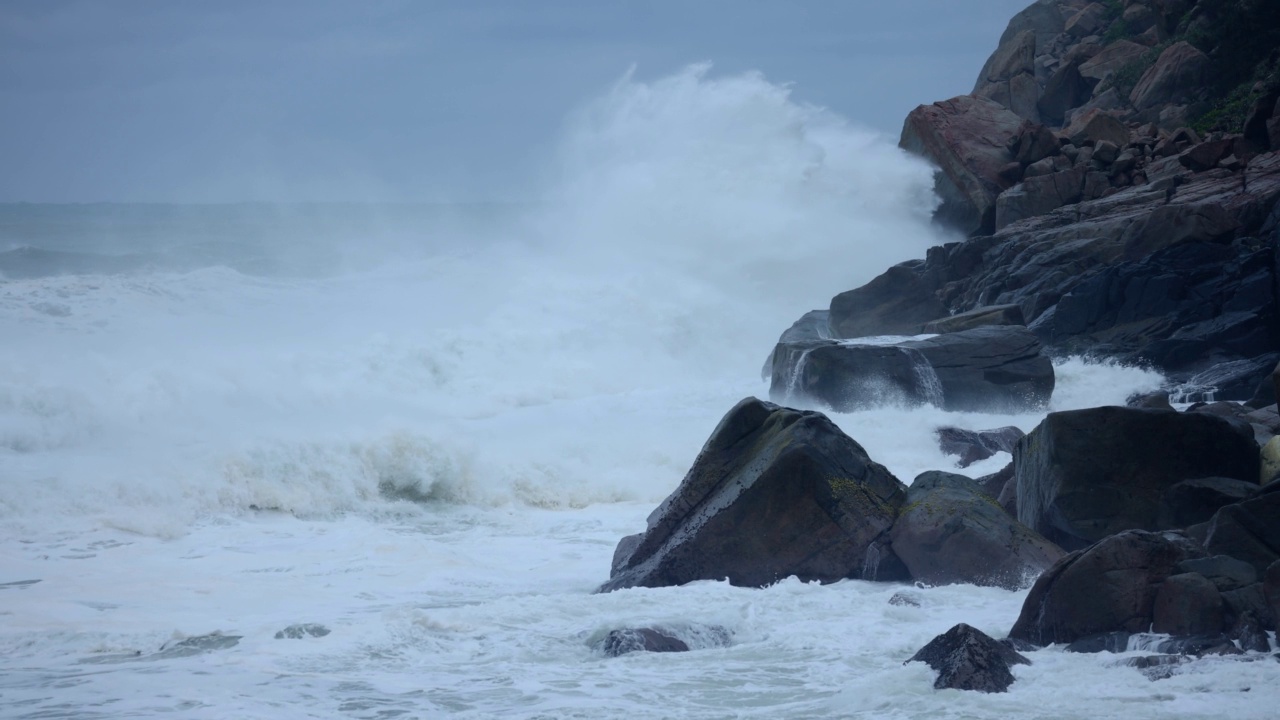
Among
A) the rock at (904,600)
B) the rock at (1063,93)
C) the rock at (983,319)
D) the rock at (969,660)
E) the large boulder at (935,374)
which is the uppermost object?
the rock at (1063,93)

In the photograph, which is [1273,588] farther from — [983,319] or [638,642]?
[983,319]

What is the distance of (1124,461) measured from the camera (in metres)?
7.99

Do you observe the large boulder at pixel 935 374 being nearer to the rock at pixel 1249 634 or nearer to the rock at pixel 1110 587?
the rock at pixel 1110 587

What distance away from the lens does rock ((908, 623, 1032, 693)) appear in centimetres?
574

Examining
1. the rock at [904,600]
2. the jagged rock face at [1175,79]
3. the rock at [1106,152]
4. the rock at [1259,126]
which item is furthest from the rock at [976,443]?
the jagged rock face at [1175,79]

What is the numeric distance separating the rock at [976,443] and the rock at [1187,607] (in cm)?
751

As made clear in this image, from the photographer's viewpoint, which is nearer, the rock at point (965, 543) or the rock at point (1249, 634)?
the rock at point (1249, 634)

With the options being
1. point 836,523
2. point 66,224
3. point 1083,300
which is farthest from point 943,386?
point 66,224

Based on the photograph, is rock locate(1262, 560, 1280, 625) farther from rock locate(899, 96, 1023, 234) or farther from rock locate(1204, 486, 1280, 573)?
rock locate(899, 96, 1023, 234)

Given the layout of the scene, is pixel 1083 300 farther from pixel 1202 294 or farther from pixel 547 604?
pixel 547 604

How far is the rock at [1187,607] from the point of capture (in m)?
5.91

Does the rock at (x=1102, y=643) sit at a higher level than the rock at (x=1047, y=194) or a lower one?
lower

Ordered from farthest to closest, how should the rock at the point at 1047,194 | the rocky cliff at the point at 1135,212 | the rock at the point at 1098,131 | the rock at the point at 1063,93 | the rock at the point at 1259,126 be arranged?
the rock at the point at 1063,93, the rock at the point at 1098,131, the rock at the point at 1047,194, the rock at the point at 1259,126, the rocky cliff at the point at 1135,212

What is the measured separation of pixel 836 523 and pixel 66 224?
50.2 meters
